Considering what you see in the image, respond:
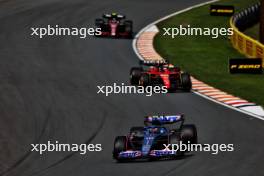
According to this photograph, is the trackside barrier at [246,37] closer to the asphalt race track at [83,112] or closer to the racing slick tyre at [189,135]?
the asphalt race track at [83,112]

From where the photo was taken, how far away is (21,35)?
45.8m

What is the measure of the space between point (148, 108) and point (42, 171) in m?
7.96

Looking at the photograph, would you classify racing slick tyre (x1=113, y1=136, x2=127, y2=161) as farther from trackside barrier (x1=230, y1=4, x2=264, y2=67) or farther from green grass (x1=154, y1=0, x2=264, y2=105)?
trackside barrier (x1=230, y1=4, x2=264, y2=67)

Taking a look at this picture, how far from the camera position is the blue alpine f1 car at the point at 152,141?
23.3m

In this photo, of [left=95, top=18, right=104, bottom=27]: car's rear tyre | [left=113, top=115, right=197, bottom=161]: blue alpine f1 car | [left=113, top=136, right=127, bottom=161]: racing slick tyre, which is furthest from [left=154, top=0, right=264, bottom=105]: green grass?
[left=113, top=136, right=127, bottom=161]: racing slick tyre

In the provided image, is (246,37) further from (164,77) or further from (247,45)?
(164,77)

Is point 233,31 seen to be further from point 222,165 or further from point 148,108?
point 222,165

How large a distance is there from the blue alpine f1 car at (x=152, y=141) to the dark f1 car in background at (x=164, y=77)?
27.0ft

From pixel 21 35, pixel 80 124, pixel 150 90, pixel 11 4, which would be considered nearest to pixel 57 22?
pixel 21 35

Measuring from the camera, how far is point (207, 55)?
1650 inches

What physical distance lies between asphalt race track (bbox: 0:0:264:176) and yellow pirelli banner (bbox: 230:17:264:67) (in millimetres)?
5839

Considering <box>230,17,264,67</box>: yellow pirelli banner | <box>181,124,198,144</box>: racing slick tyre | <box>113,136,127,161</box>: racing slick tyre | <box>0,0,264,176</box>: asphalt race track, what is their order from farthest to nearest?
<box>230,17,264,67</box>: yellow pirelli banner
<box>181,124,198,144</box>: racing slick tyre
<box>113,136,127,161</box>: racing slick tyre
<box>0,0,264,176</box>: asphalt race track

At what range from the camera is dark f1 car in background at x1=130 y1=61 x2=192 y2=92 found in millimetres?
32812

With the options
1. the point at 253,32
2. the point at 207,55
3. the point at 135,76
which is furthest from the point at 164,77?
the point at 253,32
